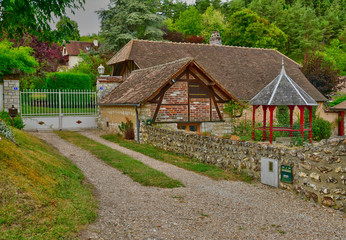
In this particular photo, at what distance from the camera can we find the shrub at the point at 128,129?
1595cm

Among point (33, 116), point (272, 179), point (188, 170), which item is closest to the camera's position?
point (272, 179)

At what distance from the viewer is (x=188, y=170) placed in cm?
987

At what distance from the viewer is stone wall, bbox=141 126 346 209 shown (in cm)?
662

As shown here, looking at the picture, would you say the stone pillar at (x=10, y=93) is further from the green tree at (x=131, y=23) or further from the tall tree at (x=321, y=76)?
the tall tree at (x=321, y=76)

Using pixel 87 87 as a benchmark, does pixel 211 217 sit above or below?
below

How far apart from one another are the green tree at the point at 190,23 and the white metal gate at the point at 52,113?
3529 cm

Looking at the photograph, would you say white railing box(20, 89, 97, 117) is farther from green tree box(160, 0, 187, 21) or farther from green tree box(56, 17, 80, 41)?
green tree box(160, 0, 187, 21)

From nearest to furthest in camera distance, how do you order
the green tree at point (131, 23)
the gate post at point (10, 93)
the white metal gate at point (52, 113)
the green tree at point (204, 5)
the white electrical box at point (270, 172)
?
the white electrical box at point (270, 172), the gate post at point (10, 93), the white metal gate at point (52, 113), the green tree at point (131, 23), the green tree at point (204, 5)

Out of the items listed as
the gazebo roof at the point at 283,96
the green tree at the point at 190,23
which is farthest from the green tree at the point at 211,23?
the gazebo roof at the point at 283,96

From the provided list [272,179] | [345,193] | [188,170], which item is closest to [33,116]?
[188,170]

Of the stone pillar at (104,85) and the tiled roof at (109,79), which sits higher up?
the tiled roof at (109,79)

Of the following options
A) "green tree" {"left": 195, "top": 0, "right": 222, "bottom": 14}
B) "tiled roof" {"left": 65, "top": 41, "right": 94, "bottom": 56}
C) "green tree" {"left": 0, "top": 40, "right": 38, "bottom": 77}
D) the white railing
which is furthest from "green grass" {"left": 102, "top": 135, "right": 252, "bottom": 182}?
"green tree" {"left": 195, "top": 0, "right": 222, "bottom": 14}

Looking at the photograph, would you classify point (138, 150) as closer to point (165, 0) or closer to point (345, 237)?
point (345, 237)

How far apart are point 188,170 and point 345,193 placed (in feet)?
14.7
